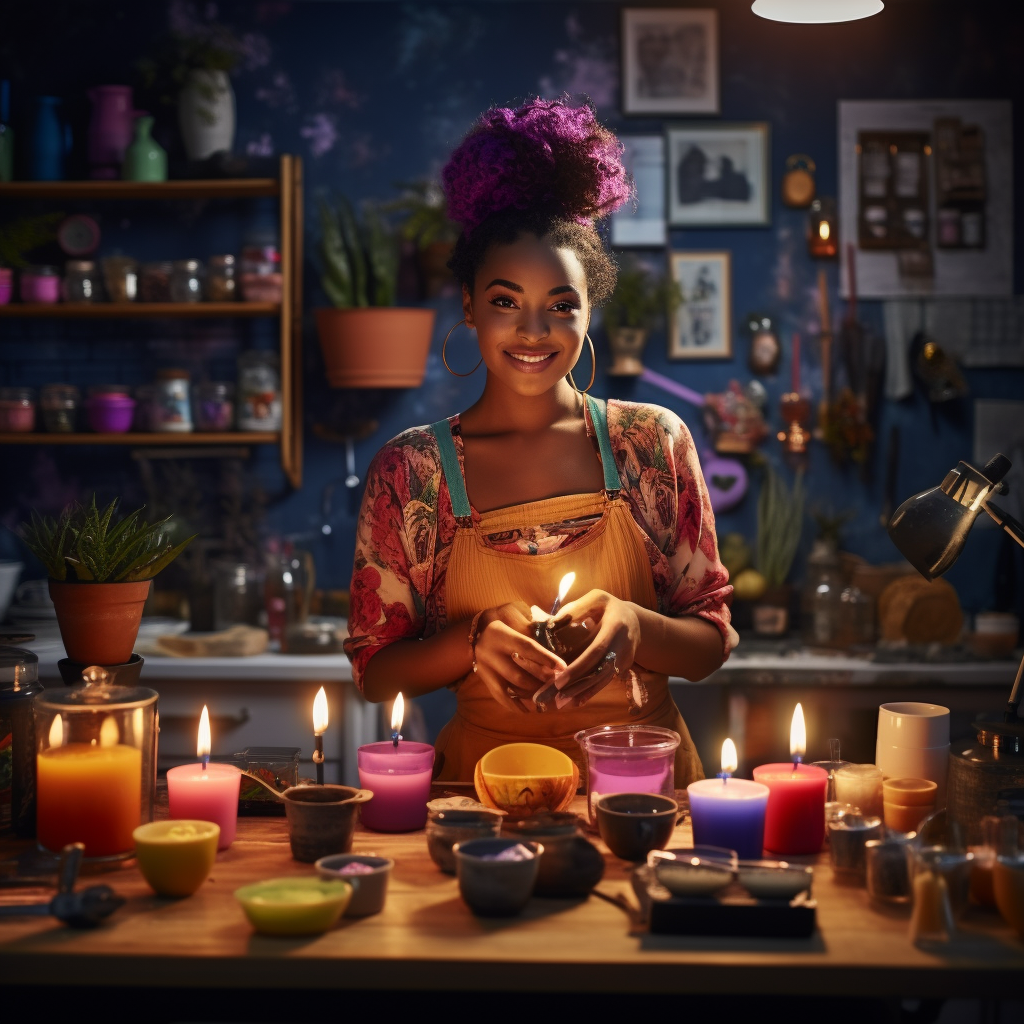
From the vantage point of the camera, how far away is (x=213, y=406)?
396 cm

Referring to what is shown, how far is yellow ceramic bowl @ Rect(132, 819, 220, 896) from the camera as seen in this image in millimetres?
1275

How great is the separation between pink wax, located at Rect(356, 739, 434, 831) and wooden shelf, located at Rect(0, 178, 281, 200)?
2812 millimetres

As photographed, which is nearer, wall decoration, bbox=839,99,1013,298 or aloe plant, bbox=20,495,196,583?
aloe plant, bbox=20,495,196,583

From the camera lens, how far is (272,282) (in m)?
3.90

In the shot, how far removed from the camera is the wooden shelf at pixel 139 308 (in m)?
3.88

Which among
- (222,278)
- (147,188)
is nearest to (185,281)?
(222,278)

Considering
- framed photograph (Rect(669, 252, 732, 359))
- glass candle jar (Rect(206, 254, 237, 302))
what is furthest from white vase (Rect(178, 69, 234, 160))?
framed photograph (Rect(669, 252, 732, 359))

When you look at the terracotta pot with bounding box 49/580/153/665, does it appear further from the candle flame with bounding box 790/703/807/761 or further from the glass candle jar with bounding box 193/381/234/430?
the glass candle jar with bounding box 193/381/234/430

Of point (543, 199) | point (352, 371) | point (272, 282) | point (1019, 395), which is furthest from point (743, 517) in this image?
point (543, 199)

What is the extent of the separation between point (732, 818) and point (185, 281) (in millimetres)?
3063

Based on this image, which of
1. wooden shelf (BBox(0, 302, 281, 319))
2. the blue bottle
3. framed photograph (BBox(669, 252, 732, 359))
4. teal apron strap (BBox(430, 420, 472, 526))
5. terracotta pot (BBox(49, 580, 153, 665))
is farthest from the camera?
framed photograph (BBox(669, 252, 732, 359))

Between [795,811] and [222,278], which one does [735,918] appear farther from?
[222,278]

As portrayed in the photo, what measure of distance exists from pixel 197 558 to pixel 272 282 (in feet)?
3.19

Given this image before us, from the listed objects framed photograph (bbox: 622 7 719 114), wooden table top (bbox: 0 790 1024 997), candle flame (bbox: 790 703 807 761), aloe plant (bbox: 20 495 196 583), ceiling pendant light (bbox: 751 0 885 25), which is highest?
framed photograph (bbox: 622 7 719 114)
